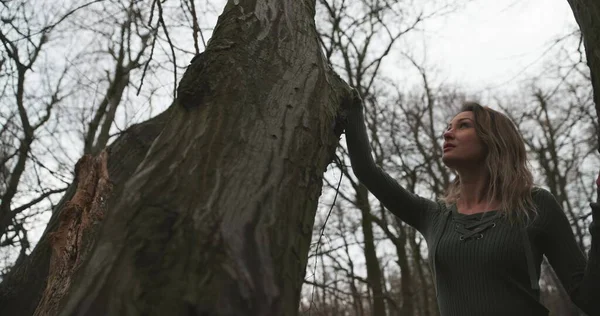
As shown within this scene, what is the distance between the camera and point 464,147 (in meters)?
2.15

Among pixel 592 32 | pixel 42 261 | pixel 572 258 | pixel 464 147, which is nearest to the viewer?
pixel 572 258

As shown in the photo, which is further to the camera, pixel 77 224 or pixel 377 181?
pixel 77 224

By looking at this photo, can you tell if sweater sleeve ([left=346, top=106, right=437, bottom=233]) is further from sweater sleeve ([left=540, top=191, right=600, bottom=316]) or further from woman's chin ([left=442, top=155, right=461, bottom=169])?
sweater sleeve ([left=540, top=191, right=600, bottom=316])

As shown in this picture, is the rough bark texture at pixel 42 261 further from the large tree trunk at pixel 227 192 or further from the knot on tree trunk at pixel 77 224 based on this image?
the large tree trunk at pixel 227 192

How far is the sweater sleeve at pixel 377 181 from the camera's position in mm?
1970

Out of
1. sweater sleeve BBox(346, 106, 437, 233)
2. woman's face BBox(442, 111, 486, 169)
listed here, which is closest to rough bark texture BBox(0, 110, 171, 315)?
sweater sleeve BBox(346, 106, 437, 233)

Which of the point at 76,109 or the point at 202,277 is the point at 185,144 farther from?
the point at 76,109

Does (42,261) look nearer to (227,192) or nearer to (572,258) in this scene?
(227,192)

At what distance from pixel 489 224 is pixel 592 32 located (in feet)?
3.78

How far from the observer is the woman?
1.73m

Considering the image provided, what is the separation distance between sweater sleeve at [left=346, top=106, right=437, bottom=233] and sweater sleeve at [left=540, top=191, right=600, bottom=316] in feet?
1.92

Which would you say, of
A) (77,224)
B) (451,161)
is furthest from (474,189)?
(77,224)

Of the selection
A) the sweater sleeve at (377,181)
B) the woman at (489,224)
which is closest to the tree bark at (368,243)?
the sweater sleeve at (377,181)

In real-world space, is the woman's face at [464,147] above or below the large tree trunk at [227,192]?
above
